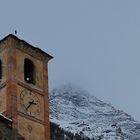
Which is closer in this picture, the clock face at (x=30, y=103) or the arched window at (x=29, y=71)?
the clock face at (x=30, y=103)

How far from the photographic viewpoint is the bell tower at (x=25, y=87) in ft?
167

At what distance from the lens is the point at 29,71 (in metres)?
54.6

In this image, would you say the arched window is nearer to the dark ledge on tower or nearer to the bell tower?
the bell tower

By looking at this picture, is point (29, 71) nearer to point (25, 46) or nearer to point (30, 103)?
point (25, 46)

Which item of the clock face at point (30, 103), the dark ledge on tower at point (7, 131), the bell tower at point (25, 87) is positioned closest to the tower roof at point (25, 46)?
the bell tower at point (25, 87)

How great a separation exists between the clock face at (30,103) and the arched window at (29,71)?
4.43ft

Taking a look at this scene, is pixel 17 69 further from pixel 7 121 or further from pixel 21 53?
pixel 7 121

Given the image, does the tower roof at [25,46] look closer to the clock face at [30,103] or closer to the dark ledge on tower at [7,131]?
the clock face at [30,103]

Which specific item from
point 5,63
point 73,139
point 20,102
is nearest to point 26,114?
point 20,102

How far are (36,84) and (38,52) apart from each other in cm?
270

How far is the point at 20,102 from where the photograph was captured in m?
51.8

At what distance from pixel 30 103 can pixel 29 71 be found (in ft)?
10.5

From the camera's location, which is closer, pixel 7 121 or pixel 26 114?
pixel 7 121

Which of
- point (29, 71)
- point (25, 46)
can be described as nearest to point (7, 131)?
point (29, 71)
